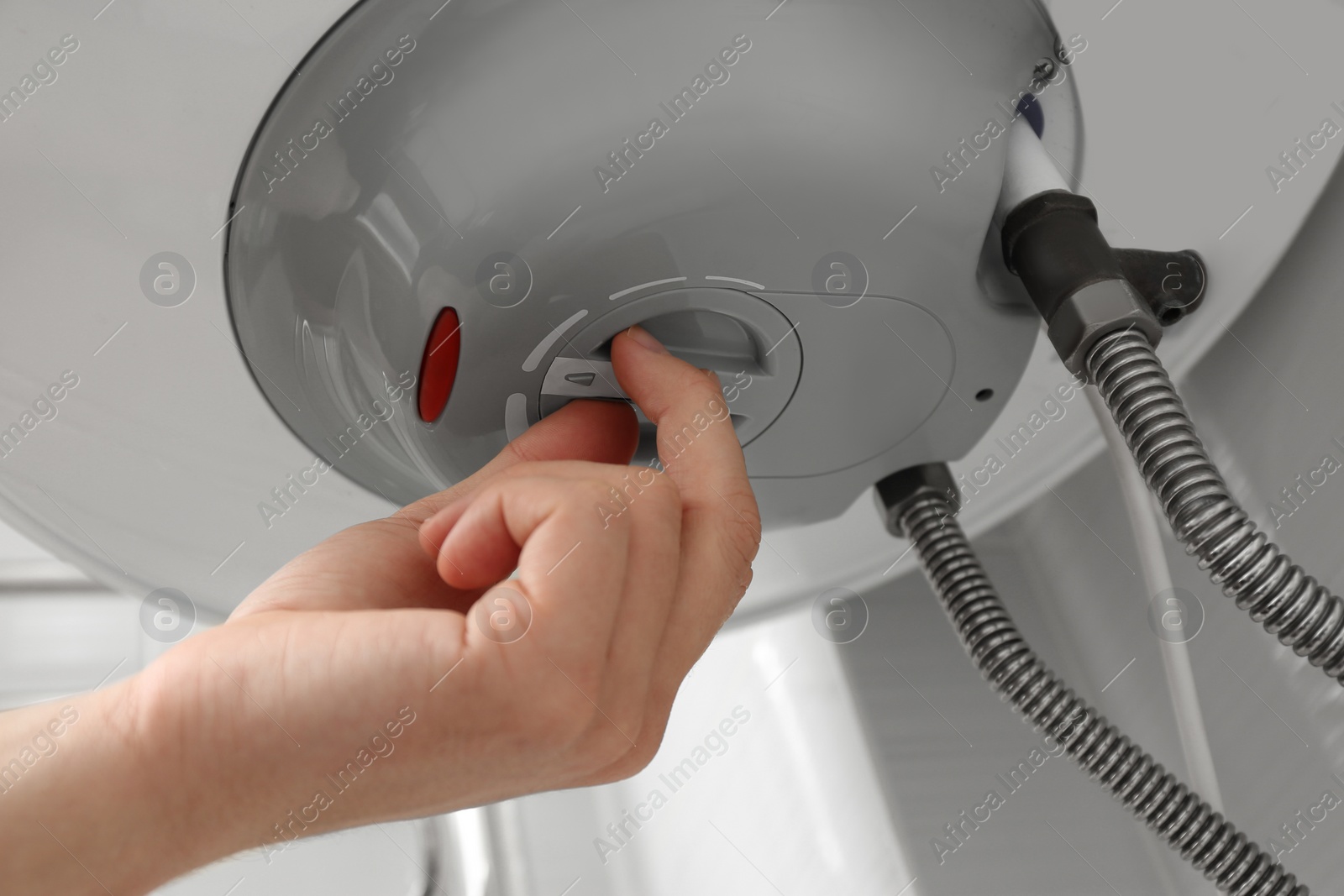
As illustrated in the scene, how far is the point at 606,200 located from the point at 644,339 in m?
0.06

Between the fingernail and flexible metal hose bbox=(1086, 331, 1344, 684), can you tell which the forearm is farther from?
flexible metal hose bbox=(1086, 331, 1344, 684)

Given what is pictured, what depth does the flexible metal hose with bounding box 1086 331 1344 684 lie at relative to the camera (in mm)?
322

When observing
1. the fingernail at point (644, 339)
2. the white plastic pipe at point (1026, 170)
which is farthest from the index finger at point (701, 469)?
the white plastic pipe at point (1026, 170)

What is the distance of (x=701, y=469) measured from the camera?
34 cm

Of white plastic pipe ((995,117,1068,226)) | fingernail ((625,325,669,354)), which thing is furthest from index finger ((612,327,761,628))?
white plastic pipe ((995,117,1068,226))

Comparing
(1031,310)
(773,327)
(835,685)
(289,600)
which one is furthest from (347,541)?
(835,685)

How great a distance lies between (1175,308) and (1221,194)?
0.04 metres

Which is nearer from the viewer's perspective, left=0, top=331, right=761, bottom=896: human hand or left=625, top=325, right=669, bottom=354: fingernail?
left=0, top=331, right=761, bottom=896: human hand

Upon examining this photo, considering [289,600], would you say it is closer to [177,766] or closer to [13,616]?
[177,766]

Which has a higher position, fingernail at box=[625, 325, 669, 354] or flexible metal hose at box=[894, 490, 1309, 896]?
fingernail at box=[625, 325, 669, 354]

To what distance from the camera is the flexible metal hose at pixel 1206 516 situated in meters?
0.32

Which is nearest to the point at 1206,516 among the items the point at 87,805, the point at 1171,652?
the point at 1171,652

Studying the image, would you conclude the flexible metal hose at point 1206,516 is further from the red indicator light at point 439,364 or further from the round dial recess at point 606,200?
the red indicator light at point 439,364

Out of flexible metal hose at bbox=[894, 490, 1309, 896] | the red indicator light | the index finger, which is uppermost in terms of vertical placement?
the red indicator light
